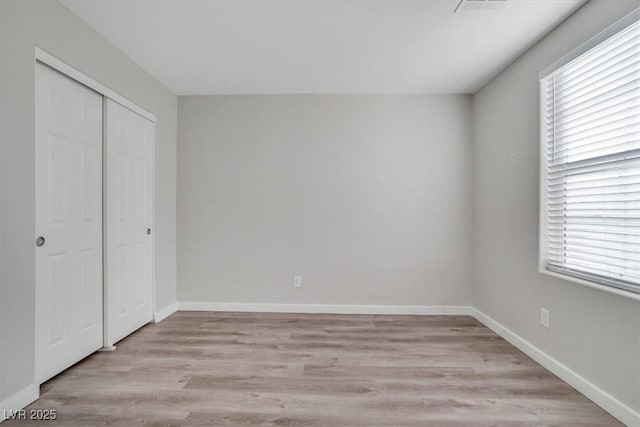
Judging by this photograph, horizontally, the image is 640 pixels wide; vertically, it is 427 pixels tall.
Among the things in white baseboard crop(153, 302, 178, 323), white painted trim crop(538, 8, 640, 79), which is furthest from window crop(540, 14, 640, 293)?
white baseboard crop(153, 302, 178, 323)

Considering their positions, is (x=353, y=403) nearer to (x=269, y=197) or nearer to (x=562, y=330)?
(x=562, y=330)

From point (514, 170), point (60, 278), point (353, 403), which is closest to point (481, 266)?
point (514, 170)

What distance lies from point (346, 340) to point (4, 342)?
2.38 meters

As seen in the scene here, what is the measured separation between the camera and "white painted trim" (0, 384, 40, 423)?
1.82 m

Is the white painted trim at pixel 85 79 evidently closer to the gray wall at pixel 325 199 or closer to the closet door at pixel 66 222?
the closet door at pixel 66 222

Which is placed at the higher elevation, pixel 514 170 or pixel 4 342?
pixel 514 170

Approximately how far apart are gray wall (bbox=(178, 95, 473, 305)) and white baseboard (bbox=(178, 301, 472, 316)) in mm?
67

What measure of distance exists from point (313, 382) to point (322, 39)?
2.59 metres

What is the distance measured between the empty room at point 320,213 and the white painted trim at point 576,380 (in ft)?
0.06

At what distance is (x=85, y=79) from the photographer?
8.18ft

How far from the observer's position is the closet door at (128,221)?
2.81m

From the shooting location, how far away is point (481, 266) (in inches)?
144

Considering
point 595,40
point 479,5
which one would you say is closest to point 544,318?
point 595,40

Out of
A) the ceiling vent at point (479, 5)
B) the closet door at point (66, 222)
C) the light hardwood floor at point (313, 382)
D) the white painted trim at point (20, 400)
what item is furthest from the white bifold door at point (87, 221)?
the ceiling vent at point (479, 5)
